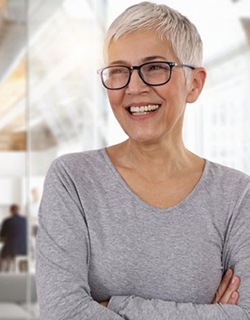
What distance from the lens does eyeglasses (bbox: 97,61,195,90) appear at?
159 centimetres

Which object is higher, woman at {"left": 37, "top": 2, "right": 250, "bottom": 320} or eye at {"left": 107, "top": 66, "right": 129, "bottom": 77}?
eye at {"left": 107, "top": 66, "right": 129, "bottom": 77}

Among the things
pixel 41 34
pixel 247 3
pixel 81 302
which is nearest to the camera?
pixel 81 302

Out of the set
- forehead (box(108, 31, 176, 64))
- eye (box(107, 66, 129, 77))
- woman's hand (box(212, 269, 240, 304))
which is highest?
forehead (box(108, 31, 176, 64))

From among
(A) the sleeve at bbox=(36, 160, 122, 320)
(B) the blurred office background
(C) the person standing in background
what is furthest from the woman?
(C) the person standing in background

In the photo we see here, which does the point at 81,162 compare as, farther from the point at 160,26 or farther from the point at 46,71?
the point at 46,71

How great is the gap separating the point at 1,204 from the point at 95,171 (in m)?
4.03

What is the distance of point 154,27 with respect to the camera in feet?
5.28

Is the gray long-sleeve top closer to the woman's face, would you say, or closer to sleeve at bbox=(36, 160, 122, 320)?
sleeve at bbox=(36, 160, 122, 320)

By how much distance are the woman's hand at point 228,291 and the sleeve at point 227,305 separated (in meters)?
0.01

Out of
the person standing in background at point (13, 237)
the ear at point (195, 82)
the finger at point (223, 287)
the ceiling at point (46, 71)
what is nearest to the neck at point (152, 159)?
the ear at point (195, 82)

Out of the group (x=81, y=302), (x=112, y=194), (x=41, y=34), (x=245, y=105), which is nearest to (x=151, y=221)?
(x=112, y=194)

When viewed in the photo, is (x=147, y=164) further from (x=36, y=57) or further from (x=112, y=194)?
(x=36, y=57)

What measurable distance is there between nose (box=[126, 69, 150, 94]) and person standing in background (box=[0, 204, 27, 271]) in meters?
4.01

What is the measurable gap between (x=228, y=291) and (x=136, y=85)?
0.49m
